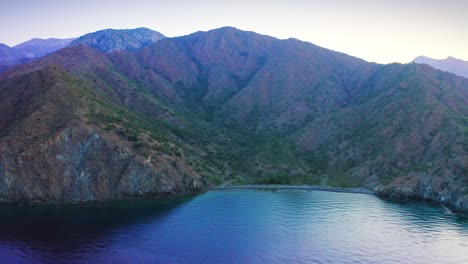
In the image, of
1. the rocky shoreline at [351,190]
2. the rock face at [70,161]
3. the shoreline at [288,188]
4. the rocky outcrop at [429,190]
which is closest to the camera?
the rocky outcrop at [429,190]

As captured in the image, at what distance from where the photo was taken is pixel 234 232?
12669 centimetres

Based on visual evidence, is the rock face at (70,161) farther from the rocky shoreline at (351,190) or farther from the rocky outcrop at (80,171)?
the rocky shoreline at (351,190)

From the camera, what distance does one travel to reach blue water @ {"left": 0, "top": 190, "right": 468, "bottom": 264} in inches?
4191

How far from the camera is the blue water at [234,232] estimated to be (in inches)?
4191

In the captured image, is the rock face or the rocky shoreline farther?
the rocky shoreline

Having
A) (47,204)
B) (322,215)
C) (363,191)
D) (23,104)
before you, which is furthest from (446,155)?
(23,104)

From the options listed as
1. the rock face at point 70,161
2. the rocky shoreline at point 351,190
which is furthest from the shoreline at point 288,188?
the rock face at point 70,161

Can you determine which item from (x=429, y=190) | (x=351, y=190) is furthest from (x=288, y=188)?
(x=429, y=190)

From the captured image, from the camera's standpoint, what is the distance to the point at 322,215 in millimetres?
145875

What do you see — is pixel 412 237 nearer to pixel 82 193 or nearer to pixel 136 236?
pixel 136 236

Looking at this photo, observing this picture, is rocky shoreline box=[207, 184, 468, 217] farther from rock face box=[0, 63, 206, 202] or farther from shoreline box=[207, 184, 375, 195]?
rock face box=[0, 63, 206, 202]

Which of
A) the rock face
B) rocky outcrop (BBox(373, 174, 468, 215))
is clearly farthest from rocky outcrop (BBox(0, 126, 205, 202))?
rocky outcrop (BBox(373, 174, 468, 215))

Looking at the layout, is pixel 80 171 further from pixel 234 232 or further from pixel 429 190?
pixel 429 190

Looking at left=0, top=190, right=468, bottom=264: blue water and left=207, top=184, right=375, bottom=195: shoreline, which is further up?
left=207, top=184, right=375, bottom=195: shoreline
